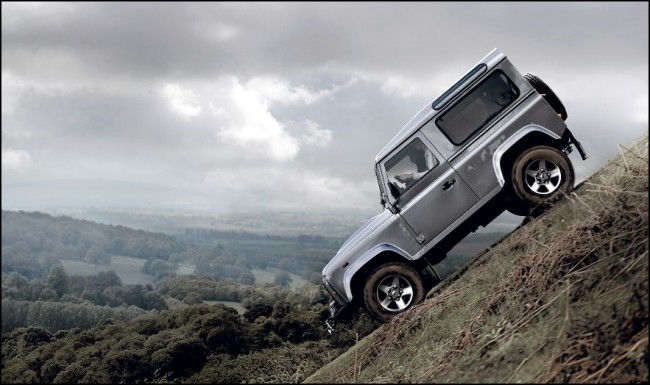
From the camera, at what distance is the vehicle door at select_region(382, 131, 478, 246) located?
857 cm

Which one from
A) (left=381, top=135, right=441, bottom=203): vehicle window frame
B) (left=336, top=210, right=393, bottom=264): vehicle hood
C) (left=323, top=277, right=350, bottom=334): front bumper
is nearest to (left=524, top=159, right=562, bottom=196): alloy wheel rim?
(left=381, top=135, right=441, bottom=203): vehicle window frame

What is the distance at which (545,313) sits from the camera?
5.54 m

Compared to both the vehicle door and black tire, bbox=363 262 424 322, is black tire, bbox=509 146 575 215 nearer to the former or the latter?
the vehicle door

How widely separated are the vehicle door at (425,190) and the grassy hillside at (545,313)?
94 centimetres

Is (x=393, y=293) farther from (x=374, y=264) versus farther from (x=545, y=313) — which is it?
(x=545, y=313)

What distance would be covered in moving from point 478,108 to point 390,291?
3195 mm

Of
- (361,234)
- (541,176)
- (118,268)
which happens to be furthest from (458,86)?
(118,268)

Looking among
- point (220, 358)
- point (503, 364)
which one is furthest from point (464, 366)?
point (220, 358)

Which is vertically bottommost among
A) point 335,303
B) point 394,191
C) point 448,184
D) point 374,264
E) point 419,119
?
point 335,303

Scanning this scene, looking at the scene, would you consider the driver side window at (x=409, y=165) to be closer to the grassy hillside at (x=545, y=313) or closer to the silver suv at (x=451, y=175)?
the silver suv at (x=451, y=175)

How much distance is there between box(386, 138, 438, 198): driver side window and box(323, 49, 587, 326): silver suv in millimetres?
16

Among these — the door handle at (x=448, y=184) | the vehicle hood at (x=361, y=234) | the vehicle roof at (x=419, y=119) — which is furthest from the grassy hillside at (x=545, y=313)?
the vehicle roof at (x=419, y=119)

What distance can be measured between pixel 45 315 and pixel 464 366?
52514mm

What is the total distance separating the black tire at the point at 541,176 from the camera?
8.34 meters
